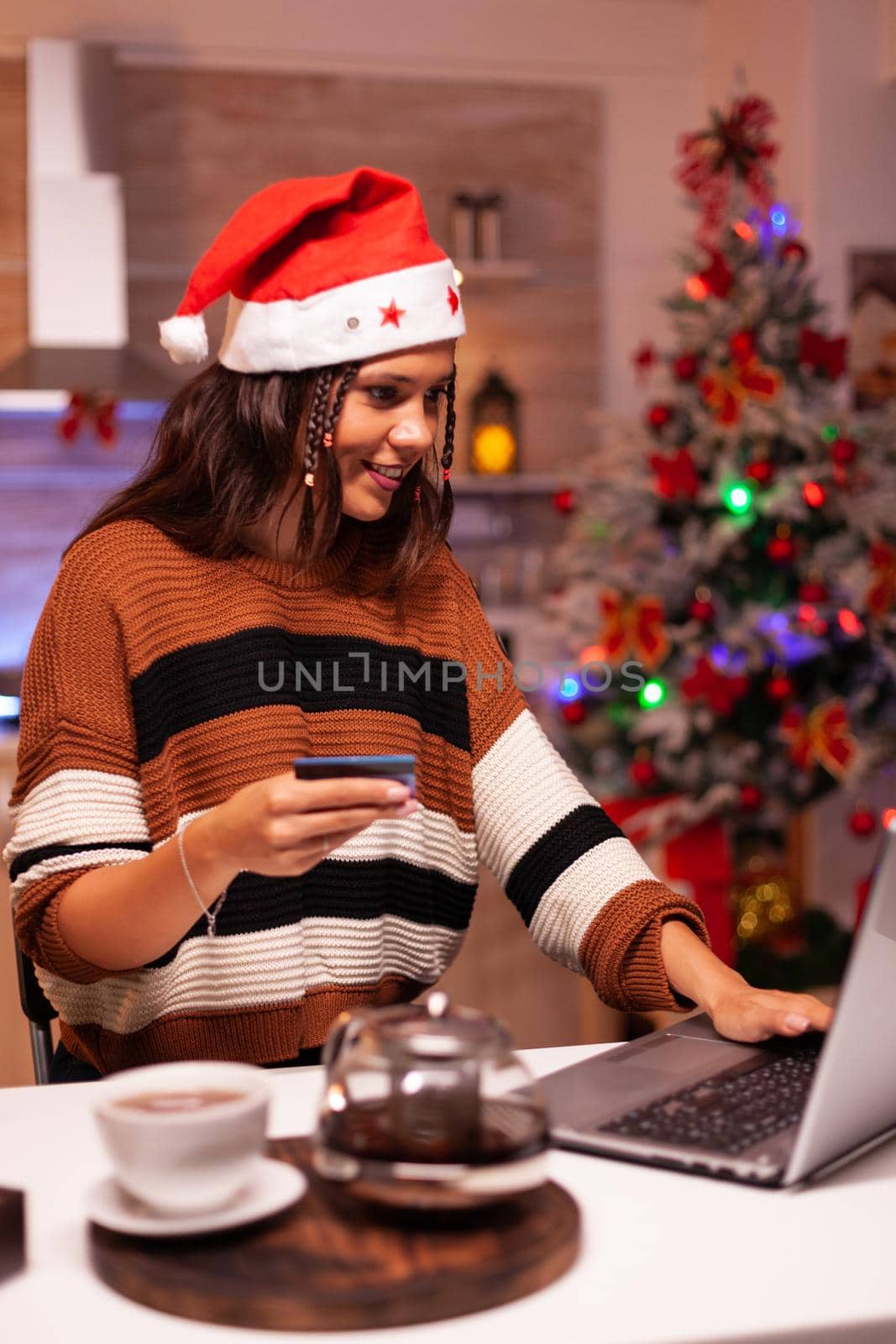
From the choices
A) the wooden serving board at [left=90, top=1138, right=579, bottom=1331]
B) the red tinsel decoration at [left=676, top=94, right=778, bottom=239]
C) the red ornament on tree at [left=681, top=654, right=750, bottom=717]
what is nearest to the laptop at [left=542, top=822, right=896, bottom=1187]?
the wooden serving board at [left=90, top=1138, right=579, bottom=1331]

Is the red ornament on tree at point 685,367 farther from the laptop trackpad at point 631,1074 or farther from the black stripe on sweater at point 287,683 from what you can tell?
the laptop trackpad at point 631,1074

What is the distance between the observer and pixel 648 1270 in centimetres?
74

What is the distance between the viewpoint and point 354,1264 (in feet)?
2.30

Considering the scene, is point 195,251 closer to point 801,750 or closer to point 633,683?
point 633,683

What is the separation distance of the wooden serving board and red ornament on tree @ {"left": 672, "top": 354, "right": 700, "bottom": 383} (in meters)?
2.77

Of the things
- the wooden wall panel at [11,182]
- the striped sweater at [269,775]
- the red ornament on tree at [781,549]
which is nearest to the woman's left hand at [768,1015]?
the striped sweater at [269,775]

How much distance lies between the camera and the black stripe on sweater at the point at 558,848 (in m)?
1.44

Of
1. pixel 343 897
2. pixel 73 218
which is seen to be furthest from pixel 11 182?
pixel 343 897

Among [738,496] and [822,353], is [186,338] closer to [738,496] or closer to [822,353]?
[738,496]

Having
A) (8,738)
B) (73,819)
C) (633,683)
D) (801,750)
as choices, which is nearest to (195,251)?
(8,738)

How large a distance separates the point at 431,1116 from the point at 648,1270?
0.13 meters

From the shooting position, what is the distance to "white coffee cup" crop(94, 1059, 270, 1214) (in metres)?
0.70

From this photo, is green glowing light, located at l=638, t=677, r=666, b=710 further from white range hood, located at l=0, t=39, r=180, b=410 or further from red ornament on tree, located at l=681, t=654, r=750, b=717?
white range hood, located at l=0, t=39, r=180, b=410

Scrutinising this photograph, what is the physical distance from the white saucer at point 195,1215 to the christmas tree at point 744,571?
95.9 inches
